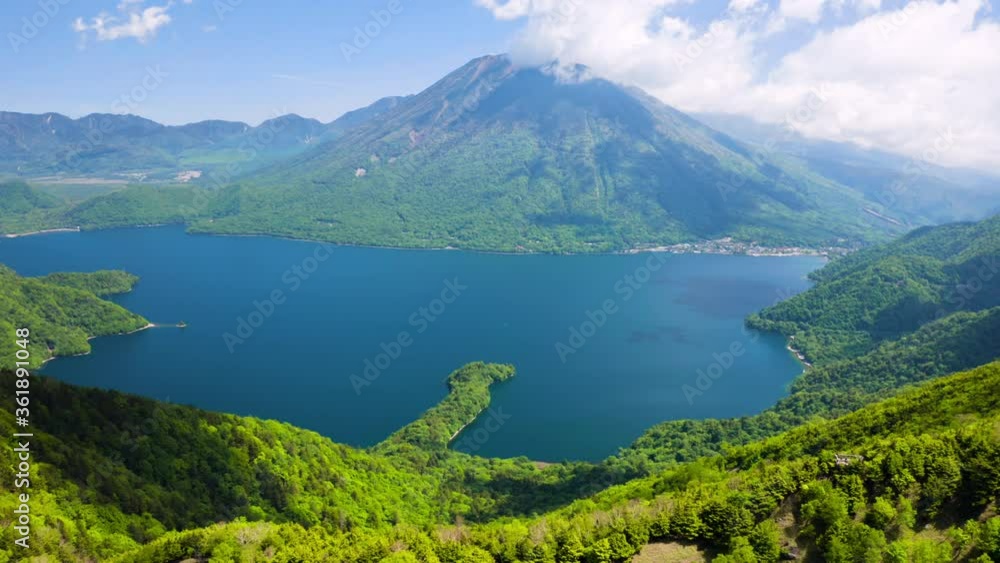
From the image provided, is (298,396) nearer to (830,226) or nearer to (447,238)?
(447,238)

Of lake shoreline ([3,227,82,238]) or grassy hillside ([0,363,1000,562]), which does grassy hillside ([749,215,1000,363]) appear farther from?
lake shoreline ([3,227,82,238])

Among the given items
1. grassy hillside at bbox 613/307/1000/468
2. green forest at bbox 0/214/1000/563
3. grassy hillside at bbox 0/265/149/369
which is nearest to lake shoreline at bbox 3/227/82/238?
grassy hillside at bbox 0/265/149/369

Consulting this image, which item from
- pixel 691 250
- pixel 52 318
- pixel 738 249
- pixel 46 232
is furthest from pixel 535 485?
pixel 46 232

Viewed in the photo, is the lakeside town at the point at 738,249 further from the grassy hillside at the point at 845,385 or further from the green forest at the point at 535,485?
the green forest at the point at 535,485

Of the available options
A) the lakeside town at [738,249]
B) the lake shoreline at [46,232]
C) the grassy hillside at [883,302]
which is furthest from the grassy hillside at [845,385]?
the lake shoreline at [46,232]

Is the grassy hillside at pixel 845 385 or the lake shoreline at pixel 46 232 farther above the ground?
the lake shoreline at pixel 46 232

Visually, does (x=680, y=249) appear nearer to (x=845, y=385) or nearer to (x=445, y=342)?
(x=845, y=385)
